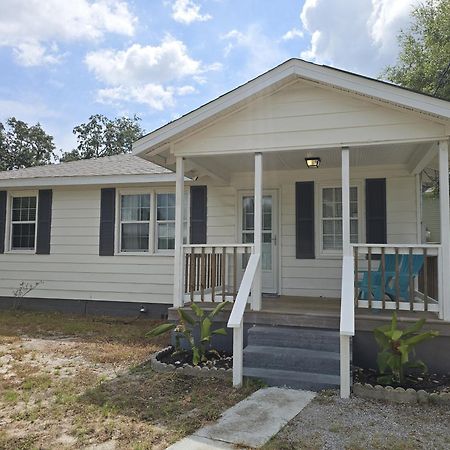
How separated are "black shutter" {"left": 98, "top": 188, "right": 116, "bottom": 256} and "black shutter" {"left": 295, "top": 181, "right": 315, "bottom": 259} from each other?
12.4 ft

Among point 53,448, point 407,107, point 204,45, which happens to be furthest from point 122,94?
point 53,448

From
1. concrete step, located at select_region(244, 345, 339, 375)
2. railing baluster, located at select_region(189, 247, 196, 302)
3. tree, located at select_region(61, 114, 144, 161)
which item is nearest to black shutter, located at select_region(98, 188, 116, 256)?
railing baluster, located at select_region(189, 247, 196, 302)

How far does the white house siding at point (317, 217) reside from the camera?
6742 millimetres

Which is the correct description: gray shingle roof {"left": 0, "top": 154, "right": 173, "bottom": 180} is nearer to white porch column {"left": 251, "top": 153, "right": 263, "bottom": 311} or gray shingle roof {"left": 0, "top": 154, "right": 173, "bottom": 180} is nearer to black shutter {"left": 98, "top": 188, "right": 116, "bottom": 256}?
black shutter {"left": 98, "top": 188, "right": 116, "bottom": 256}

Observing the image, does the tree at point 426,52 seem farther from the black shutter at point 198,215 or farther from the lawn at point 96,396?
the lawn at point 96,396

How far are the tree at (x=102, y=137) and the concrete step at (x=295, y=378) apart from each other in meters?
31.8

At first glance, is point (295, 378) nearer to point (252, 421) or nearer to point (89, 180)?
point (252, 421)

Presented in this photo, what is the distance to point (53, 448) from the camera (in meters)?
2.92

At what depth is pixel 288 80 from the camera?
527 centimetres

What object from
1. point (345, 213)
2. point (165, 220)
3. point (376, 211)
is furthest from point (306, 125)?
point (165, 220)

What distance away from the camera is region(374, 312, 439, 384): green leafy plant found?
398 cm

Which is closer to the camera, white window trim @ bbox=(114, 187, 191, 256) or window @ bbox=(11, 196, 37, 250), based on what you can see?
white window trim @ bbox=(114, 187, 191, 256)

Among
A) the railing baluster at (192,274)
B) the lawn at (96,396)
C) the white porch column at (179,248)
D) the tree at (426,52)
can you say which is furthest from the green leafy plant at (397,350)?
the tree at (426,52)

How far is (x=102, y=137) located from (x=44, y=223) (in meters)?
27.5
